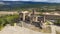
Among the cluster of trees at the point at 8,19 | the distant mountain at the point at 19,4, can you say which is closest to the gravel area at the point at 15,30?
the cluster of trees at the point at 8,19

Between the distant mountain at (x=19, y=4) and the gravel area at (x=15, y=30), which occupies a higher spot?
the distant mountain at (x=19, y=4)

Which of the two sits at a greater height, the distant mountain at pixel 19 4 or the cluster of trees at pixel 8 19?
the distant mountain at pixel 19 4

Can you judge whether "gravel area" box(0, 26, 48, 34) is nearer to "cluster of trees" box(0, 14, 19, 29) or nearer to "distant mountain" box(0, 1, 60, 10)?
"cluster of trees" box(0, 14, 19, 29)

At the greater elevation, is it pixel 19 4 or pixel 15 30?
pixel 19 4

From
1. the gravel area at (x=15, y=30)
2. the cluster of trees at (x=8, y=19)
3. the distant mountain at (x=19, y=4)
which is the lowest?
the gravel area at (x=15, y=30)

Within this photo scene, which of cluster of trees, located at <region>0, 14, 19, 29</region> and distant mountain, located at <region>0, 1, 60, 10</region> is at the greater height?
distant mountain, located at <region>0, 1, 60, 10</region>

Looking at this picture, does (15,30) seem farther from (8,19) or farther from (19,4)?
(19,4)

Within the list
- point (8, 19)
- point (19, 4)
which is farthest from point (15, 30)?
point (19, 4)

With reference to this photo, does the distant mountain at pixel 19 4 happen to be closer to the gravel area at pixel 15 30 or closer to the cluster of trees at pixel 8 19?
the cluster of trees at pixel 8 19

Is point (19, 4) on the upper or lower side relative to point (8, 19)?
upper

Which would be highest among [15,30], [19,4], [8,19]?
[19,4]

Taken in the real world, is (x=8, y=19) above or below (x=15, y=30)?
above

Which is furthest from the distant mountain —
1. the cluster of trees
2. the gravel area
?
the gravel area

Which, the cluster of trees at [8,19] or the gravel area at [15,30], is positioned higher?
the cluster of trees at [8,19]
